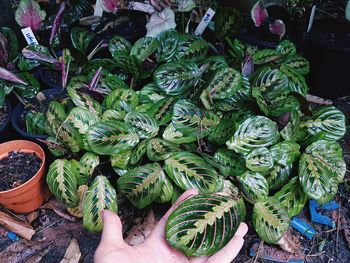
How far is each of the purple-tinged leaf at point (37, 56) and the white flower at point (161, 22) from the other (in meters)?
0.49

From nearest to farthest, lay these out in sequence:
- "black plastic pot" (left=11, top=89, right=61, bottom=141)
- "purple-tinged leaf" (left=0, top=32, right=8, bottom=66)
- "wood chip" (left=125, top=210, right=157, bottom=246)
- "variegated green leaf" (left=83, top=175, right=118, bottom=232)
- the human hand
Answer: the human hand
"variegated green leaf" (left=83, top=175, right=118, bottom=232)
"wood chip" (left=125, top=210, right=157, bottom=246)
"black plastic pot" (left=11, top=89, right=61, bottom=141)
"purple-tinged leaf" (left=0, top=32, right=8, bottom=66)

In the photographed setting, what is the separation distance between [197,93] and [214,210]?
1.92 feet

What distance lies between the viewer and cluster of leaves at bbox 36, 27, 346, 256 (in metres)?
1.29

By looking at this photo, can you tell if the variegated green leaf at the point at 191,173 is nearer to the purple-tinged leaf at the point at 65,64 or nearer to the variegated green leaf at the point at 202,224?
the variegated green leaf at the point at 202,224

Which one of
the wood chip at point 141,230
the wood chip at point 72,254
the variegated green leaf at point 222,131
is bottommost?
the wood chip at point 72,254

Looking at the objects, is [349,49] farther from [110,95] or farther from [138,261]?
[138,261]

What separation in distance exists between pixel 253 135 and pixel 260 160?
0.32ft

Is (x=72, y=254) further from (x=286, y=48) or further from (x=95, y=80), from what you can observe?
(x=286, y=48)

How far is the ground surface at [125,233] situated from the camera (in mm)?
1424

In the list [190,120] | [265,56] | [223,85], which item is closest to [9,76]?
[190,120]

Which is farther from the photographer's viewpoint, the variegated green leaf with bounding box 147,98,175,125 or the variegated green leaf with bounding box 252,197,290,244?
the variegated green leaf with bounding box 147,98,175,125

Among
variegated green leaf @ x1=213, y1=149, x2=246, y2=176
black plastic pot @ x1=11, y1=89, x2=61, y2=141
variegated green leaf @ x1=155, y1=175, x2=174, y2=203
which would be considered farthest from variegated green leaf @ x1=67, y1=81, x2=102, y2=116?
variegated green leaf @ x1=213, y1=149, x2=246, y2=176

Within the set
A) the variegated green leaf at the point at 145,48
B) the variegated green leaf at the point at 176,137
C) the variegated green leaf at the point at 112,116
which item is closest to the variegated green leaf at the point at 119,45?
the variegated green leaf at the point at 145,48

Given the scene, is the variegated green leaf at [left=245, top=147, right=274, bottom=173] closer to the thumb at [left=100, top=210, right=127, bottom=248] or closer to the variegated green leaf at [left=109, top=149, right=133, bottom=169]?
the variegated green leaf at [left=109, top=149, right=133, bottom=169]
